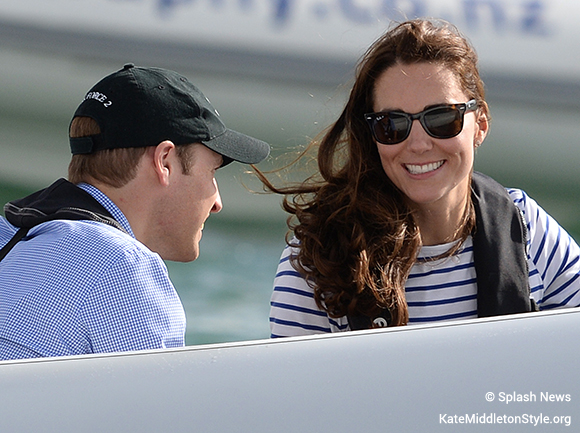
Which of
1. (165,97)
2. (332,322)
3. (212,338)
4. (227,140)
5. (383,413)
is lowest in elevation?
(212,338)

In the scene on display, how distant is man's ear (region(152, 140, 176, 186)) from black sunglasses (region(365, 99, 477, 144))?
17.8 inches

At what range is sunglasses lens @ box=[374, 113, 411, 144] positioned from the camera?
5.40 ft

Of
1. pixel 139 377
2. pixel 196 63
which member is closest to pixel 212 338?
pixel 196 63

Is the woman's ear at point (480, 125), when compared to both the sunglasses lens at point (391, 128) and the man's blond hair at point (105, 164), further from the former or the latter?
the man's blond hair at point (105, 164)

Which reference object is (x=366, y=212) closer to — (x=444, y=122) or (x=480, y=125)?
(x=444, y=122)

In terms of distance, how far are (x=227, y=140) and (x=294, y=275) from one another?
34cm

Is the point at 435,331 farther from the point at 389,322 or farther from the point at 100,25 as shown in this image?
the point at 100,25

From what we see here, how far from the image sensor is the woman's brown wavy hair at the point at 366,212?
1613 millimetres

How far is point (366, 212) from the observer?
1.70m

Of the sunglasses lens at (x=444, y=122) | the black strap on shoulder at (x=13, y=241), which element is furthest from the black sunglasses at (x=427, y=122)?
the black strap on shoulder at (x=13, y=241)

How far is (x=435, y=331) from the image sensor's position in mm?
984

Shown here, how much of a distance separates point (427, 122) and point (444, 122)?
0.04m

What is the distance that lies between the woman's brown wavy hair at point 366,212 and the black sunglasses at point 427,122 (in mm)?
97

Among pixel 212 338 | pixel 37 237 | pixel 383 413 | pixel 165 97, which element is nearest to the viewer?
pixel 383 413
